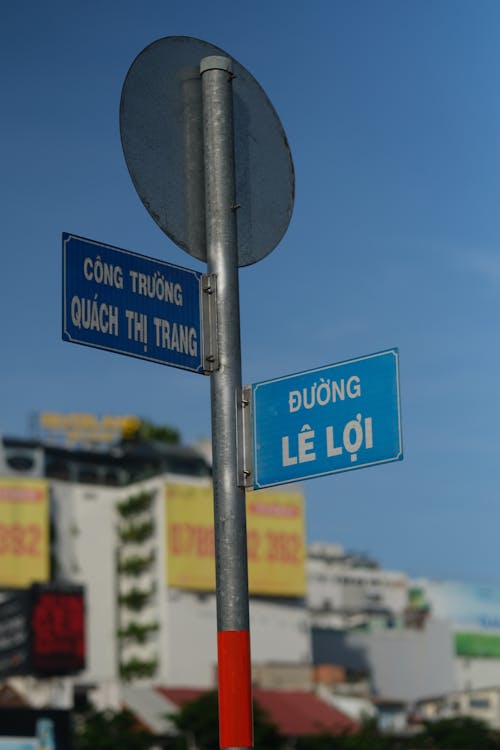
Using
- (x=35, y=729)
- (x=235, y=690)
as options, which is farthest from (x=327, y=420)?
(x=35, y=729)

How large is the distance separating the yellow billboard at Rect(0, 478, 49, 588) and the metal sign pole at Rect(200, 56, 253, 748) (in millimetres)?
83763

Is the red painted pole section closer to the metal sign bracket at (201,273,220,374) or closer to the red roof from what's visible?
the metal sign bracket at (201,273,220,374)

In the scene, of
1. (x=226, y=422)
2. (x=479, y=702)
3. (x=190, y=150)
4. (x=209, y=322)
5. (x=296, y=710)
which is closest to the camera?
(x=226, y=422)

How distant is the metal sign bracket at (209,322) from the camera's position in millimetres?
5488

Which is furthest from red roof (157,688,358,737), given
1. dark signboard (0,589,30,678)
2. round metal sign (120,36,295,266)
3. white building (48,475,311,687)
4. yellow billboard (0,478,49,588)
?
round metal sign (120,36,295,266)

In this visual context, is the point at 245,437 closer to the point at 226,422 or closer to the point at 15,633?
the point at 226,422

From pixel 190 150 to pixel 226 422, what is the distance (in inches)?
48.5

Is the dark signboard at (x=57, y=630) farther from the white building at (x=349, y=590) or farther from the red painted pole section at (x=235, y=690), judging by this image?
the red painted pole section at (x=235, y=690)

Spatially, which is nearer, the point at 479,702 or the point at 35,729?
the point at 35,729

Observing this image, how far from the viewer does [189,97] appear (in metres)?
5.95

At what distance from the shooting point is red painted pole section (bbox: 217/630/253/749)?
5047 millimetres

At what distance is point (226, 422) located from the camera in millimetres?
5426

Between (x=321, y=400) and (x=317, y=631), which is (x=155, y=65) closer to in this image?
(x=321, y=400)

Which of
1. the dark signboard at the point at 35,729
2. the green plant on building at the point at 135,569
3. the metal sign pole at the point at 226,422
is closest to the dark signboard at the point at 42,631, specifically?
the dark signboard at the point at 35,729
